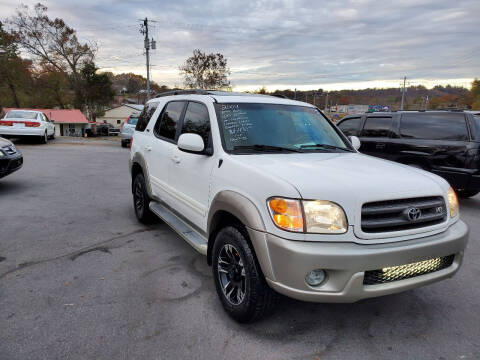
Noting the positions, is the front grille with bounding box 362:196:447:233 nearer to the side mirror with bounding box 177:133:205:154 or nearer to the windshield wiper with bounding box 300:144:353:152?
the windshield wiper with bounding box 300:144:353:152

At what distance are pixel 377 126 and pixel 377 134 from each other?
0.63 ft

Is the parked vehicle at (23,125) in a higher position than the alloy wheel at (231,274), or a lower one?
higher

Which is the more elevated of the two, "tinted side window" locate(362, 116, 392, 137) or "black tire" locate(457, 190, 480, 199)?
"tinted side window" locate(362, 116, 392, 137)

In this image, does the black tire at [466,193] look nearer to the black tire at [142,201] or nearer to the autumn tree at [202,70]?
the black tire at [142,201]

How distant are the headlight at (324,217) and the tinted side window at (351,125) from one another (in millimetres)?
6404

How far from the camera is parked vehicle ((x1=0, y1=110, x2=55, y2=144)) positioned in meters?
15.2

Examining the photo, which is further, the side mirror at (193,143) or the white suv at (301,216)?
the side mirror at (193,143)

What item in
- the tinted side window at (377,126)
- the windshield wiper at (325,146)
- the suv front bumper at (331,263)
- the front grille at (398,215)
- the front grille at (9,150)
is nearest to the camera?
the suv front bumper at (331,263)

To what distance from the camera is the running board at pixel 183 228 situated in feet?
10.8

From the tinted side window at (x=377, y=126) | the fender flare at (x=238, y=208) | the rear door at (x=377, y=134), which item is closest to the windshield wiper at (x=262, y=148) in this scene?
the fender flare at (x=238, y=208)

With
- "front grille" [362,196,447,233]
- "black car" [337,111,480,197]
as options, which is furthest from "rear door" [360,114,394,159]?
"front grille" [362,196,447,233]

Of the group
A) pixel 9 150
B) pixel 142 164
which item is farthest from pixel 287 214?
pixel 9 150

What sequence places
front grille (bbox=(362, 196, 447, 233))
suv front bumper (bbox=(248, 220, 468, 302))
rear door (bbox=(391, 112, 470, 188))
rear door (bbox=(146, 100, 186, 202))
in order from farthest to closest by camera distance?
rear door (bbox=(391, 112, 470, 188)) < rear door (bbox=(146, 100, 186, 202)) < front grille (bbox=(362, 196, 447, 233)) < suv front bumper (bbox=(248, 220, 468, 302))

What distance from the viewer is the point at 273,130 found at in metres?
3.47
